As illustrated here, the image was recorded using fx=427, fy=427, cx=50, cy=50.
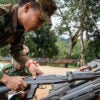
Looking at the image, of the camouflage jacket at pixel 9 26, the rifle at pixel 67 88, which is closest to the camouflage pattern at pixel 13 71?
the rifle at pixel 67 88

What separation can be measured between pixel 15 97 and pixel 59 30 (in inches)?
1060

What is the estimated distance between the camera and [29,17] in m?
3.61

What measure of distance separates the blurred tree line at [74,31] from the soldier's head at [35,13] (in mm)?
23354

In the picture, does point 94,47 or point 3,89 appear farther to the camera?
point 94,47

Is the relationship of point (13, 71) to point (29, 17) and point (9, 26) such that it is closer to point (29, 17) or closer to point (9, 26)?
point (9, 26)

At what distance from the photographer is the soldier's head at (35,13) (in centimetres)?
360

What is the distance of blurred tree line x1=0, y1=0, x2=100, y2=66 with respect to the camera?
29.9 metres

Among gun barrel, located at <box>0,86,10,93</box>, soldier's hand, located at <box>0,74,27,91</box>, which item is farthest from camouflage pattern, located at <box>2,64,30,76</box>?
soldier's hand, located at <box>0,74,27,91</box>

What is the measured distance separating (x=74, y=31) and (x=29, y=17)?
2837 cm

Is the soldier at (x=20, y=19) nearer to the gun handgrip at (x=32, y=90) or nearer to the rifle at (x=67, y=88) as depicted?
the gun handgrip at (x=32, y=90)

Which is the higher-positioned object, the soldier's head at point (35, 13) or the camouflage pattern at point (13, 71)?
the soldier's head at point (35, 13)

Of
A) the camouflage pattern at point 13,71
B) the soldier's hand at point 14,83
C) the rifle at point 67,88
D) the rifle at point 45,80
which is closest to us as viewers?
the soldier's hand at point 14,83

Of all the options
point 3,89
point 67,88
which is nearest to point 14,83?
point 3,89

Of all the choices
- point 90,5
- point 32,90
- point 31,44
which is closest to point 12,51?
point 32,90
